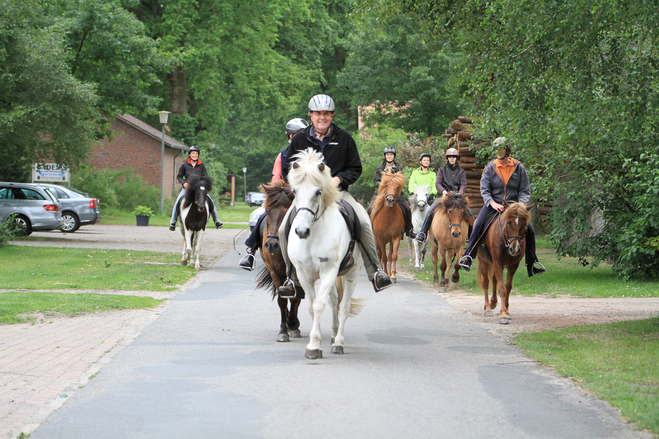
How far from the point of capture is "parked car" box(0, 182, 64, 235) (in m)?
26.7

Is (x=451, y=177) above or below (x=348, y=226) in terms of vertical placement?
above

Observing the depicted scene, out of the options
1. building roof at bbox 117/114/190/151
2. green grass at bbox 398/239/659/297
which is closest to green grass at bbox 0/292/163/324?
green grass at bbox 398/239/659/297

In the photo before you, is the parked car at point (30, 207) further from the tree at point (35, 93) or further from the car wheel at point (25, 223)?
the tree at point (35, 93)

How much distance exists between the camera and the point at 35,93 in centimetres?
2202

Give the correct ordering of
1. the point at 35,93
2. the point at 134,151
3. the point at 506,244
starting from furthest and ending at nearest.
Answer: the point at 134,151
the point at 35,93
the point at 506,244

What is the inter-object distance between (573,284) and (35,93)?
15.9 m

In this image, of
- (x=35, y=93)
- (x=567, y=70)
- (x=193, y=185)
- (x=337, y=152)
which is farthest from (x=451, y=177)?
(x=35, y=93)

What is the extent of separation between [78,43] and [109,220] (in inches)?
675

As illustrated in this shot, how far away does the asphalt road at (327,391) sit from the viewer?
5.22 meters

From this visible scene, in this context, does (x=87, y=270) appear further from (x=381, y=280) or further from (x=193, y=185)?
(x=381, y=280)

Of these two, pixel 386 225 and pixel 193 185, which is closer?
pixel 386 225

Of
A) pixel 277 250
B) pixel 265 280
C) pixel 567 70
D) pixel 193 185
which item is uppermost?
pixel 567 70

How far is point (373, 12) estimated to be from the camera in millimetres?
17484

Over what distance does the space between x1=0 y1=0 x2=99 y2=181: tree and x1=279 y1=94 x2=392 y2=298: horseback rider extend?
14.8 meters
